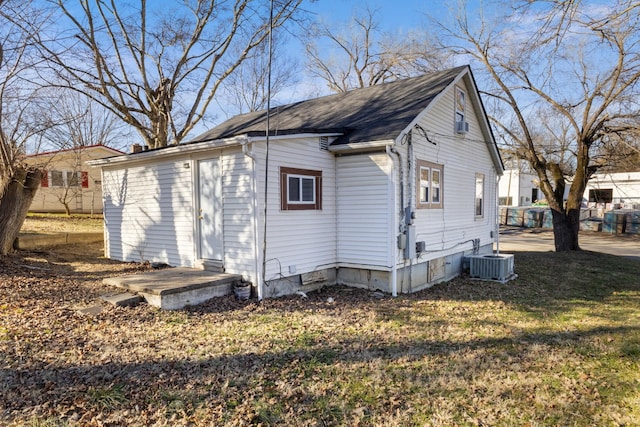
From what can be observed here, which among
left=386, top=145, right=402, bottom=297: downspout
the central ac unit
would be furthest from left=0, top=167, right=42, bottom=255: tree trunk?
the central ac unit

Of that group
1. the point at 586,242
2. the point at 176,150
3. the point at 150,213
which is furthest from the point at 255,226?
the point at 586,242

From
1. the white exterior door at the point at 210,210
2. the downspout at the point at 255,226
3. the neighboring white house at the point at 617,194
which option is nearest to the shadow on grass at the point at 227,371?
the downspout at the point at 255,226

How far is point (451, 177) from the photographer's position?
1057 centimetres

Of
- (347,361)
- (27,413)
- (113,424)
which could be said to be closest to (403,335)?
(347,361)

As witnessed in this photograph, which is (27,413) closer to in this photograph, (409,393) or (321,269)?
(409,393)

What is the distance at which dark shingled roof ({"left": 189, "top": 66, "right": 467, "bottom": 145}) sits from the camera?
822cm

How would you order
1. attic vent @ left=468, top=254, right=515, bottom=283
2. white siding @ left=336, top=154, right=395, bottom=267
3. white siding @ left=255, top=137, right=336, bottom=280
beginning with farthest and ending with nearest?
1. attic vent @ left=468, top=254, right=515, bottom=283
2. white siding @ left=336, top=154, right=395, bottom=267
3. white siding @ left=255, top=137, right=336, bottom=280

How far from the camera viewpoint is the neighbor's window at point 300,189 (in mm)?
7641

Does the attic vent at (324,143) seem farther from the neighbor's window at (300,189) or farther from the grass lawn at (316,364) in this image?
the grass lawn at (316,364)

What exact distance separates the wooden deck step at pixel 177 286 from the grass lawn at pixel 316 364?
0.24 m

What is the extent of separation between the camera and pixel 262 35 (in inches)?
690

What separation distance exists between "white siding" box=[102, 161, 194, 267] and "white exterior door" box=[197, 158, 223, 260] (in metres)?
0.31

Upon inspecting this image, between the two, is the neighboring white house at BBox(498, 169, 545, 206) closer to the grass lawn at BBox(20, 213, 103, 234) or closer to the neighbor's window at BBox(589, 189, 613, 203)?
the neighbor's window at BBox(589, 189, 613, 203)

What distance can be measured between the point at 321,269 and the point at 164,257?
366cm
